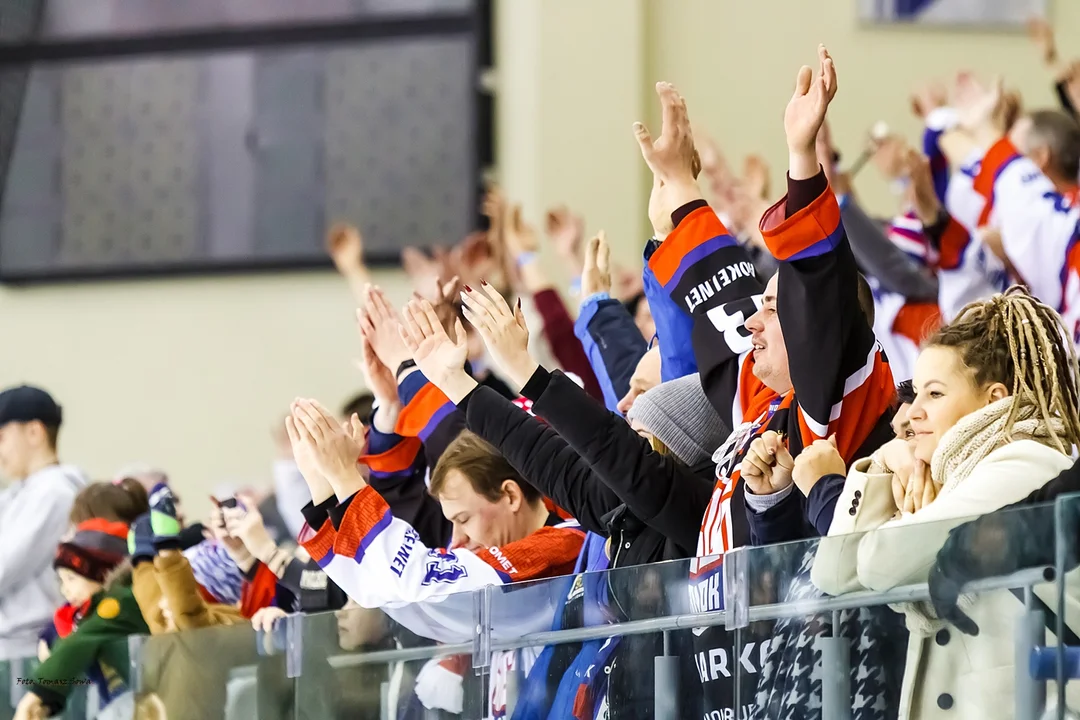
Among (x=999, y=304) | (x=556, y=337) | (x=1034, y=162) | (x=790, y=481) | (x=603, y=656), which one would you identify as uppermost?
(x=1034, y=162)

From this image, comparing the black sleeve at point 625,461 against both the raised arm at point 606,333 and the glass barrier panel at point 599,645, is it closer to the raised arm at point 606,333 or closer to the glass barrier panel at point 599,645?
the glass barrier panel at point 599,645

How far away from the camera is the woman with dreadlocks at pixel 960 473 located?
7.24 feet

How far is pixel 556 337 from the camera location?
201 inches

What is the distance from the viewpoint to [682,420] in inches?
125

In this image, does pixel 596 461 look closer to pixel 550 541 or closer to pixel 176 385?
pixel 550 541

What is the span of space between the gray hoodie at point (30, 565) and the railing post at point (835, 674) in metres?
3.11

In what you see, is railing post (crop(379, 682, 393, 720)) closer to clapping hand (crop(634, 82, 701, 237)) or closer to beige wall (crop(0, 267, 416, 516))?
clapping hand (crop(634, 82, 701, 237))

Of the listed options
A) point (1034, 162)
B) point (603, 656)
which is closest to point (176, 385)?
point (1034, 162)

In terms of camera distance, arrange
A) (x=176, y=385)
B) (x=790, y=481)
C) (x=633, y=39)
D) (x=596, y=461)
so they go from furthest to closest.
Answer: (x=176, y=385)
(x=633, y=39)
(x=596, y=461)
(x=790, y=481)

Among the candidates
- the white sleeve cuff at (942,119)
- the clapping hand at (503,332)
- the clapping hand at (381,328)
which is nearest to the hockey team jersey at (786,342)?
the clapping hand at (503,332)

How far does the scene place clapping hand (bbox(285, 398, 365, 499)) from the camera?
3260 mm

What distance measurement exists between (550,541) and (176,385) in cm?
540

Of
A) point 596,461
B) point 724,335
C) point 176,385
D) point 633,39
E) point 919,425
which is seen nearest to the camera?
point 919,425

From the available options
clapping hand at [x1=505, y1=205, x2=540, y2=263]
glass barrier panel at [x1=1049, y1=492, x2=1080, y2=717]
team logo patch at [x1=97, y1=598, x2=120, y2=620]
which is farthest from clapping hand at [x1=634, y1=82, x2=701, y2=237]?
clapping hand at [x1=505, y1=205, x2=540, y2=263]
